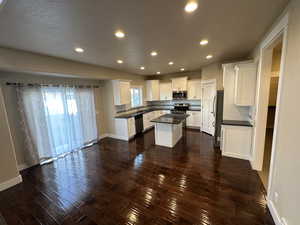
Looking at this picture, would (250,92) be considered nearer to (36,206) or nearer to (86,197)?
(86,197)

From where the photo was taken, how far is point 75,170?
3.12m

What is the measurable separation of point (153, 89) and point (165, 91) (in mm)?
653

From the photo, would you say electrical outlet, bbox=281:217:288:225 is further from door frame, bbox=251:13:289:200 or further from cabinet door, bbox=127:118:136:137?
cabinet door, bbox=127:118:136:137

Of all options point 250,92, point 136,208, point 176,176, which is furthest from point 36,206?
point 250,92

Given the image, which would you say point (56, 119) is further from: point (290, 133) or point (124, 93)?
point (290, 133)

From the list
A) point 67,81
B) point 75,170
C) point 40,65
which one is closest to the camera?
point 40,65

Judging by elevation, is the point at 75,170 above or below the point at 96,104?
below

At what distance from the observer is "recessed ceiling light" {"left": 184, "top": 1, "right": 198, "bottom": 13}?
146 cm

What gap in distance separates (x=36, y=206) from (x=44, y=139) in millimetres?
1990

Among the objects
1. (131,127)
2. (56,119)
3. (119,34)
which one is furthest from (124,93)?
(119,34)

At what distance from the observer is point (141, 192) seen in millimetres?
2301

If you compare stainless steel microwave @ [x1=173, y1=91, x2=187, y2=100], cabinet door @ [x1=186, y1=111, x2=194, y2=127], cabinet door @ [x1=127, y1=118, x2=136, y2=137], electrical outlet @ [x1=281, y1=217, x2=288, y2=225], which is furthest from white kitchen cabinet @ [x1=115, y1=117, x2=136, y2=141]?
electrical outlet @ [x1=281, y1=217, x2=288, y2=225]

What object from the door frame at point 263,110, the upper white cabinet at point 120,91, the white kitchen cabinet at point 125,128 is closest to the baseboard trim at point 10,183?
the white kitchen cabinet at point 125,128

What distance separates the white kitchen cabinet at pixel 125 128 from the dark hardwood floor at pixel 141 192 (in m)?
1.44
